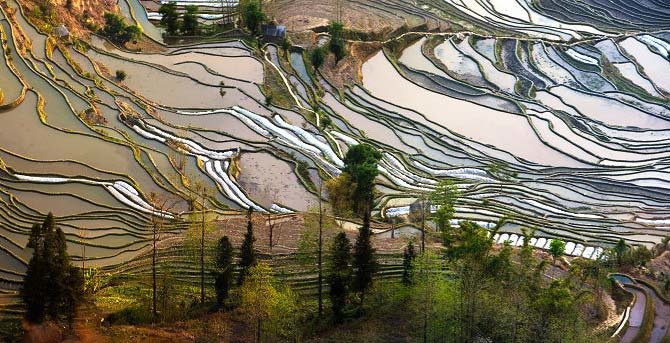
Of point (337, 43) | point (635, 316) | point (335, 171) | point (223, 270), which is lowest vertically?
point (635, 316)

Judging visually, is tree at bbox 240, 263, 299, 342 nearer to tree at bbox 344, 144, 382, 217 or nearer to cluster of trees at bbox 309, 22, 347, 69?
tree at bbox 344, 144, 382, 217

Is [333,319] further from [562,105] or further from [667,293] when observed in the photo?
[562,105]

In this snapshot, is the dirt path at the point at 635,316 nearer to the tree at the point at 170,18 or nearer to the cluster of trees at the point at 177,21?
the cluster of trees at the point at 177,21

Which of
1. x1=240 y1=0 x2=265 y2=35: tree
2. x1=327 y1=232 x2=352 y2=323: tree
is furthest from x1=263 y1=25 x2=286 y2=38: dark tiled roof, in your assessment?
x1=327 y1=232 x2=352 y2=323: tree

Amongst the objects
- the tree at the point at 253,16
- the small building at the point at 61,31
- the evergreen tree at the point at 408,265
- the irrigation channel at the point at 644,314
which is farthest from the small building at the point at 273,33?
the irrigation channel at the point at 644,314

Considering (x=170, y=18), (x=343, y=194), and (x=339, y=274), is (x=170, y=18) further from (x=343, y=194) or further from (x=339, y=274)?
(x=339, y=274)

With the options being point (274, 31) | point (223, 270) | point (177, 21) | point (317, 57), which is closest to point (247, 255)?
point (223, 270)

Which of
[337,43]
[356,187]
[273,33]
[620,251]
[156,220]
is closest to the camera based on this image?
[620,251]
